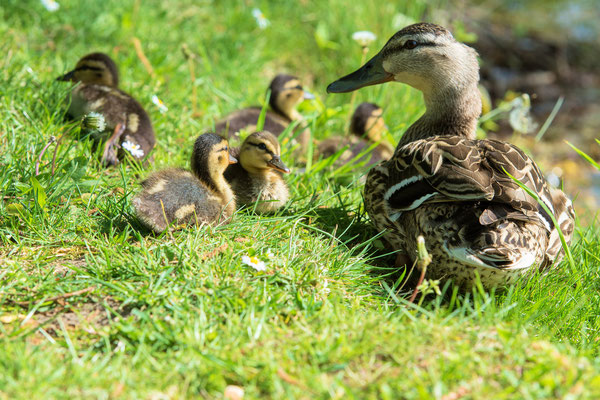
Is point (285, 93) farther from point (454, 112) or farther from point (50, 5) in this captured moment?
point (50, 5)

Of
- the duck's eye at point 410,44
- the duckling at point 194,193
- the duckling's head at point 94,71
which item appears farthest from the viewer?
the duckling's head at point 94,71

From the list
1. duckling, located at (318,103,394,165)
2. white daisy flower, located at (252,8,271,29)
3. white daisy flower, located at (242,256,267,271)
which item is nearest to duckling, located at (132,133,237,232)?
white daisy flower, located at (242,256,267,271)

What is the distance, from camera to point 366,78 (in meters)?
3.72

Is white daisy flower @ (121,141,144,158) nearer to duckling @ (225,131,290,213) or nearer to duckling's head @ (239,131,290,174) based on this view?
duckling @ (225,131,290,213)

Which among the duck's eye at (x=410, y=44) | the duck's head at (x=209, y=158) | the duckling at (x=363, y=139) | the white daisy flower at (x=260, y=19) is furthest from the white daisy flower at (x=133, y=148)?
the white daisy flower at (x=260, y=19)

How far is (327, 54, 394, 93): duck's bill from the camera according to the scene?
3684 millimetres

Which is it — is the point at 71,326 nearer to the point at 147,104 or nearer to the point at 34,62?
the point at 147,104

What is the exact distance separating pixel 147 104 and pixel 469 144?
235 cm

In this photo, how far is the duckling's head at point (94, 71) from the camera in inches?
162

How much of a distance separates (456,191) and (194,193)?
121cm

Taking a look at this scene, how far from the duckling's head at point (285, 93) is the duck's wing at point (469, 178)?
5.48 ft

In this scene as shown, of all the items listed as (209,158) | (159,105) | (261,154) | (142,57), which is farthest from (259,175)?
(142,57)

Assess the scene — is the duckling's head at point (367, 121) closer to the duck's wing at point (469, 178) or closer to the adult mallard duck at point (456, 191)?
the adult mallard duck at point (456, 191)

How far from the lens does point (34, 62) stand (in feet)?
14.7
